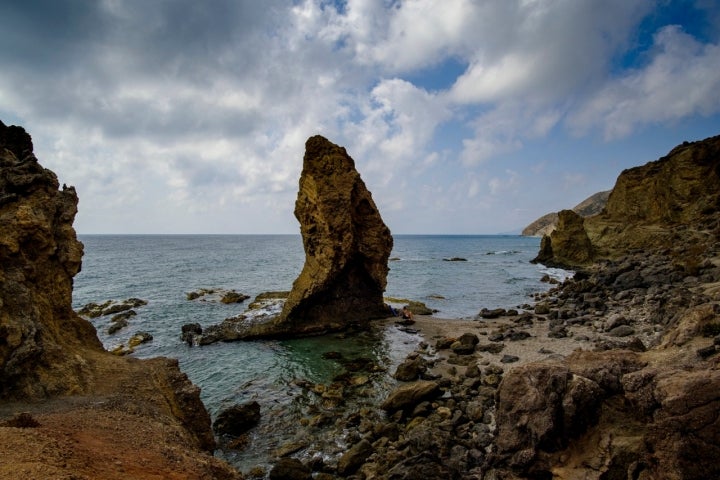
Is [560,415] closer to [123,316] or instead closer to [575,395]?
[575,395]

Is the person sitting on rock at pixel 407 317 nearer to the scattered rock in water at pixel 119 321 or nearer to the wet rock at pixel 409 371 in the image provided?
the wet rock at pixel 409 371

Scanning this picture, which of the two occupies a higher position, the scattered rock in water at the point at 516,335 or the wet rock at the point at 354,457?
the scattered rock in water at the point at 516,335

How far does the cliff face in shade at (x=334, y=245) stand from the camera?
31.8 metres

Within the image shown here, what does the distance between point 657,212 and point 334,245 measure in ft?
194

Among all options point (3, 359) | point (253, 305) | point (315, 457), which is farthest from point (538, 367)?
Result: point (253, 305)

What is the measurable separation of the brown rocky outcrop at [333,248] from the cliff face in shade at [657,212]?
34367mm

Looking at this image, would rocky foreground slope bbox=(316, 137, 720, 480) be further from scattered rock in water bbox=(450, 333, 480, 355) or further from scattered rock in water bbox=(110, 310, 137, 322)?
scattered rock in water bbox=(110, 310, 137, 322)

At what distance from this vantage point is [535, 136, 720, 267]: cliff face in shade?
52.9m

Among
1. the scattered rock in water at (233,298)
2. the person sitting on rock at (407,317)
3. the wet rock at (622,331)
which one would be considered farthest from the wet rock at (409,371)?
the scattered rock in water at (233,298)

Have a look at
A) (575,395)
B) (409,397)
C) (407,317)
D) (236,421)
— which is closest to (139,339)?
(236,421)

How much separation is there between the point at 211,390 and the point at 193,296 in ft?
102

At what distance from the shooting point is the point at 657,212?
6184 centimetres

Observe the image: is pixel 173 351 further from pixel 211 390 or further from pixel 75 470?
pixel 75 470

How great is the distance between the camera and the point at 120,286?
5988 centimetres
